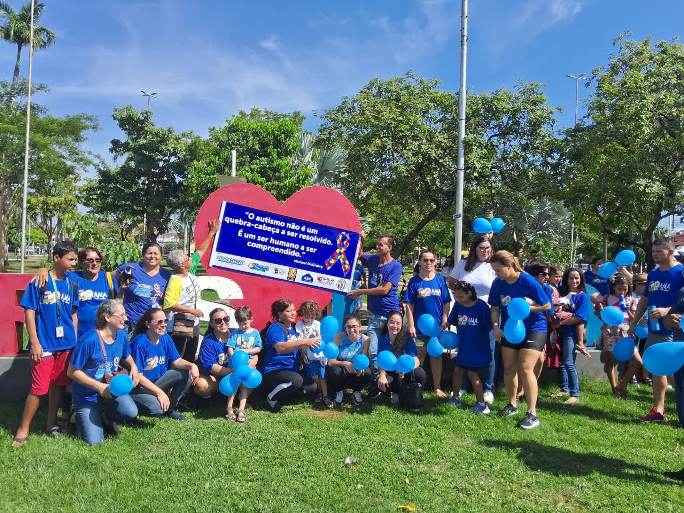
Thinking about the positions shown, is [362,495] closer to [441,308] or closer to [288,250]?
[441,308]

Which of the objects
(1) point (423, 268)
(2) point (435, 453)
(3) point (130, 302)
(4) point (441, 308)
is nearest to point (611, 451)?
(2) point (435, 453)

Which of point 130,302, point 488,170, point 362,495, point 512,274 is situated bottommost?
point 362,495

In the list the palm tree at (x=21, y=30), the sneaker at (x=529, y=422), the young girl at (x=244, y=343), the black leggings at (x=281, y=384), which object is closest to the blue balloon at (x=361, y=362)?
the black leggings at (x=281, y=384)

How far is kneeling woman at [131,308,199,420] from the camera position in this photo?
15.8ft

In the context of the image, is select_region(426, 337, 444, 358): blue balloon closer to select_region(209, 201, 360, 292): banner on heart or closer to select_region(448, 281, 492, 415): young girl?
select_region(448, 281, 492, 415): young girl

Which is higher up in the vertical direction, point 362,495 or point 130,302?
point 130,302

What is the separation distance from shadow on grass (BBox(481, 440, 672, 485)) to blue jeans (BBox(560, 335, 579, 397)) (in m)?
1.63

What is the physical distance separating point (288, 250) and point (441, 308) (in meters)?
2.07

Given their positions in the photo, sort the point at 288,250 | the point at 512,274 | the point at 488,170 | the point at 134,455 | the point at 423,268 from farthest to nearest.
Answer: the point at 488,170
the point at 288,250
the point at 423,268
the point at 512,274
the point at 134,455

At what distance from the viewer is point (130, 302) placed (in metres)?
5.23

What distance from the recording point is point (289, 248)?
6.56 meters

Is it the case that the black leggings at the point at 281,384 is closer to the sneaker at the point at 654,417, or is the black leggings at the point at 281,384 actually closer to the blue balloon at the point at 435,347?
the blue balloon at the point at 435,347

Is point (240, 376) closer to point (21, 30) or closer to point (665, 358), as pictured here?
point (665, 358)

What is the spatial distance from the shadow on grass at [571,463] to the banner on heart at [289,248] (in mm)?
2837
